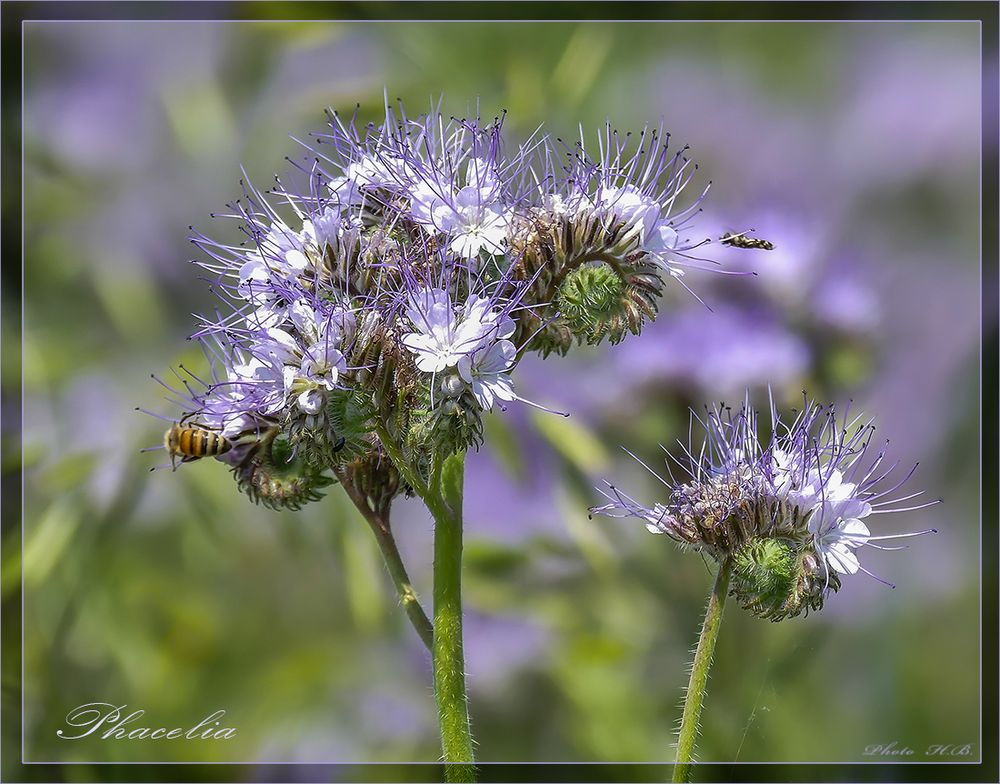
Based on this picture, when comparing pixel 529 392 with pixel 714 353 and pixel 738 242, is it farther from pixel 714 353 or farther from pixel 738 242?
pixel 738 242

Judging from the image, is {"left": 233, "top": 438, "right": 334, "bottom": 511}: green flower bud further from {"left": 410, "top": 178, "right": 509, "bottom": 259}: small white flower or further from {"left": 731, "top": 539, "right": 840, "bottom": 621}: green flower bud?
{"left": 731, "top": 539, "right": 840, "bottom": 621}: green flower bud

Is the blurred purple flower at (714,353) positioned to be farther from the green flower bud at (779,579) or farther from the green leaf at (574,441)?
the green flower bud at (779,579)

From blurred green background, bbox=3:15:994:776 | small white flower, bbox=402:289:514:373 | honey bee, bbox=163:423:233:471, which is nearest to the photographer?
small white flower, bbox=402:289:514:373

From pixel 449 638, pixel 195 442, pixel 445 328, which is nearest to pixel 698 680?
pixel 449 638

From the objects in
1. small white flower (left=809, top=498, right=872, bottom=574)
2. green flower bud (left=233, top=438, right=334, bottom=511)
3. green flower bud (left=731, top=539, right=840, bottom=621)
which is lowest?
green flower bud (left=731, top=539, right=840, bottom=621)

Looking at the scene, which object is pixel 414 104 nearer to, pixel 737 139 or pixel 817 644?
pixel 737 139

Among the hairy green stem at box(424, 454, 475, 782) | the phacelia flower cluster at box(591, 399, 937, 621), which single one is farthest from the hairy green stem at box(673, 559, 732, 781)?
the hairy green stem at box(424, 454, 475, 782)
